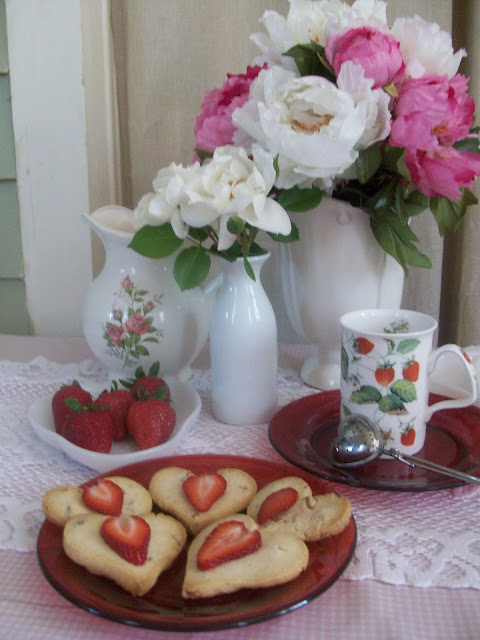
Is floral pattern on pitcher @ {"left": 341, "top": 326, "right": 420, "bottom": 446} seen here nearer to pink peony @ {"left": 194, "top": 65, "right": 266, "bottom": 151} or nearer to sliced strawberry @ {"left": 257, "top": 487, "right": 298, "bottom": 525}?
sliced strawberry @ {"left": 257, "top": 487, "right": 298, "bottom": 525}

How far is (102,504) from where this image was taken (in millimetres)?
494

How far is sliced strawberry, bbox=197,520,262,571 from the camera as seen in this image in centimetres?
43

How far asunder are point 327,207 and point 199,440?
0.33 meters

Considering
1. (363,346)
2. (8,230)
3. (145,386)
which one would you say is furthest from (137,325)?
(8,230)

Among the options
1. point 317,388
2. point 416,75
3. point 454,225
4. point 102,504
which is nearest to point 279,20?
point 416,75

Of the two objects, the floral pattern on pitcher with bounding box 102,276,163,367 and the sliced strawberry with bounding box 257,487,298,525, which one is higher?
the floral pattern on pitcher with bounding box 102,276,163,367

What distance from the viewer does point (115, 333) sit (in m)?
0.80

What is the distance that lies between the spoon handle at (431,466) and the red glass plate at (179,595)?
125mm

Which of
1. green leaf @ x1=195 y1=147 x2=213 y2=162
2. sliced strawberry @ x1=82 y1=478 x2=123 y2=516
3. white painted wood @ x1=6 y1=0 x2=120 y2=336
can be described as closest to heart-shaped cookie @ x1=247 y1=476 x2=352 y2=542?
sliced strawberry @ x1=82 y1=478 x2=123 y2=516

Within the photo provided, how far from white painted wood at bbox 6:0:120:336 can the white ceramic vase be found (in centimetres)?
49

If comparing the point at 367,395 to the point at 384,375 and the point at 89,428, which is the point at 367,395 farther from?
the point at 89,428

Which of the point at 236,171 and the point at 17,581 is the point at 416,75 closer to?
the point at 236,171

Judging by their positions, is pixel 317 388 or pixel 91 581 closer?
pixel 91 581

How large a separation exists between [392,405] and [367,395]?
0.09ft
